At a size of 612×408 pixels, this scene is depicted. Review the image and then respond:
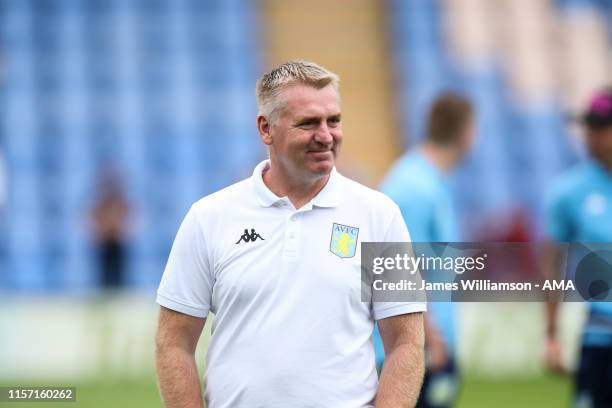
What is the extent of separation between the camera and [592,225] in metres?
6.19

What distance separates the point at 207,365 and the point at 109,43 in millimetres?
14129

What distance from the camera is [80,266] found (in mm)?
15438

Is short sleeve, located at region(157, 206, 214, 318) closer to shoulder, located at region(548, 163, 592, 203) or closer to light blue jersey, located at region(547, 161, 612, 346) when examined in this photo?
light blue jersey, located at region(547, 161, 612, 346)

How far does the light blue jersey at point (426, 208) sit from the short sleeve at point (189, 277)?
6.62 ft

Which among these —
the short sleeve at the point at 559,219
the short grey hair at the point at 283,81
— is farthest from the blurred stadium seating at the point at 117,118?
the short grey hair at the point at 283,81

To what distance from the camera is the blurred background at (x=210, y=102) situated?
50.8 ft

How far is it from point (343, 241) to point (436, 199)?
2.22m

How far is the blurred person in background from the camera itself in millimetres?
14469

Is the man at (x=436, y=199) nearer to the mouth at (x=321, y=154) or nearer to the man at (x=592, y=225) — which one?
the man at (x=592, y=225)

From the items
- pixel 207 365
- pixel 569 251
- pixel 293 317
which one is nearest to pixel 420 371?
pixel 293 317

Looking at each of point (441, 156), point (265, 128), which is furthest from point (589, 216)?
point (265, 128)

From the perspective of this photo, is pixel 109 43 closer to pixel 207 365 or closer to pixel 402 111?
pixel 402 111

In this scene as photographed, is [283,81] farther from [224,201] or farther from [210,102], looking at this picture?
[210,102]

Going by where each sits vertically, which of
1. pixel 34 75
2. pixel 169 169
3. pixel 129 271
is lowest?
pixel 129 271
